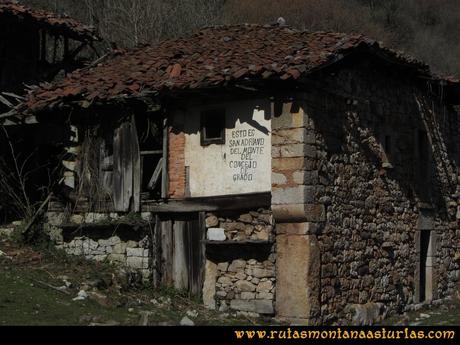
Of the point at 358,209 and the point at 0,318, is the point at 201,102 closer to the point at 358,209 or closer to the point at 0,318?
the point at 358,209

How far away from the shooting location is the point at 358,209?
479 inches

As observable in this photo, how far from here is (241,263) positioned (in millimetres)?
11438

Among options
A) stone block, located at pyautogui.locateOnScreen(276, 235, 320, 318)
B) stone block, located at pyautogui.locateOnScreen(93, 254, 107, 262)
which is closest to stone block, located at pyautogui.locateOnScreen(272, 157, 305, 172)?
stone block, located at pyautogui.locateOnScreen(276, 235, 320, 318)

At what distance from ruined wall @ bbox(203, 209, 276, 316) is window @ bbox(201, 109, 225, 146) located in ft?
4.00

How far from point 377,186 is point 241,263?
2.98 m

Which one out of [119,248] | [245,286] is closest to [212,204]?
[245,286]

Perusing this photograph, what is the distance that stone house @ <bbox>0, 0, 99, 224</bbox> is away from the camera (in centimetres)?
1408

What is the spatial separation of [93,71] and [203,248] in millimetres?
4577

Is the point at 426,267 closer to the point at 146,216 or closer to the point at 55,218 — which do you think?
the point at 146,216

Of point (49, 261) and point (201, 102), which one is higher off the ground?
point (201, 102)

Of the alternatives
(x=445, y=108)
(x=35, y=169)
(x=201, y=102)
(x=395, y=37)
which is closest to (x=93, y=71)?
(x=35, y=169)

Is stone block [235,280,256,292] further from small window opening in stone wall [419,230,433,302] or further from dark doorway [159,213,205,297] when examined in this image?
small window opening in stone wall [419,230,433,302]

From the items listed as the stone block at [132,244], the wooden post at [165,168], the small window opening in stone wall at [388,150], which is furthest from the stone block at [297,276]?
the small window opening in stone wall at [388,150]

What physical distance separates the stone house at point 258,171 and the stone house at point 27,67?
725 mm
